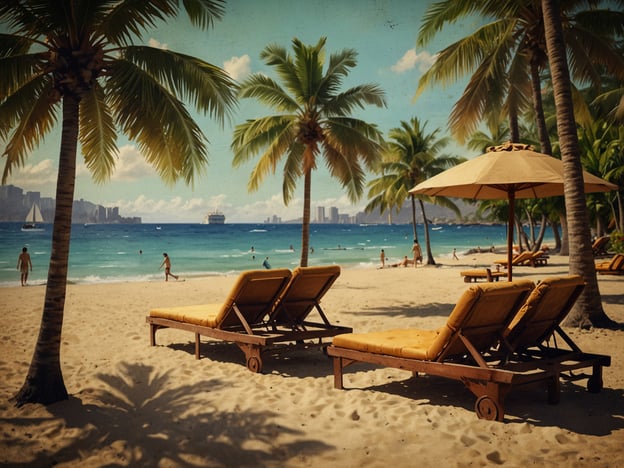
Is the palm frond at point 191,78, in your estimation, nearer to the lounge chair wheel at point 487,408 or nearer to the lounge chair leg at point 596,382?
the lounge chair wheel at point 487,408

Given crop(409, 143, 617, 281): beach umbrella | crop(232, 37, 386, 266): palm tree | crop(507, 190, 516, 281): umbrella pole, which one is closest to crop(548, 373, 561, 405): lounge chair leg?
crop(409, 143, 617, 281): beach umbrella

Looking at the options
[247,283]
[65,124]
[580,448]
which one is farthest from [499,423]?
[65,124]

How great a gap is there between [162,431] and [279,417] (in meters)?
0.93

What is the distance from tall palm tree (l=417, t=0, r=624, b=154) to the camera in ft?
36.2

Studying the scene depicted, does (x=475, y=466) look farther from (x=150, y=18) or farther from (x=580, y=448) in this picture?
(x=150, y=18)

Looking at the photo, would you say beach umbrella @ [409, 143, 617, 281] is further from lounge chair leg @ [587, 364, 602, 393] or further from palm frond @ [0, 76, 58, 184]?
palm frond @ [0, 76, 58, 184]

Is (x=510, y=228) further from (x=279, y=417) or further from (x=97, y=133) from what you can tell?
(x=97, y=133)

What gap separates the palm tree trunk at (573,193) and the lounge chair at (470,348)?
4012 mm

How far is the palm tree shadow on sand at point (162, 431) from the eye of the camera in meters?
3.85

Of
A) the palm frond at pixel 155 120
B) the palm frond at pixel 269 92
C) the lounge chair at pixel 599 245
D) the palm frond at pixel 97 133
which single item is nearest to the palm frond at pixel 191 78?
the palm frond at pixel 155 120

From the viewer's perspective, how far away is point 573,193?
26.9ft

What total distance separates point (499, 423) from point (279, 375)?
255cm

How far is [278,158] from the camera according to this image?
14.8 m

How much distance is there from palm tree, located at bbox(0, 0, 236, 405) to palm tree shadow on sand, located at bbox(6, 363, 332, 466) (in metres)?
0.55
